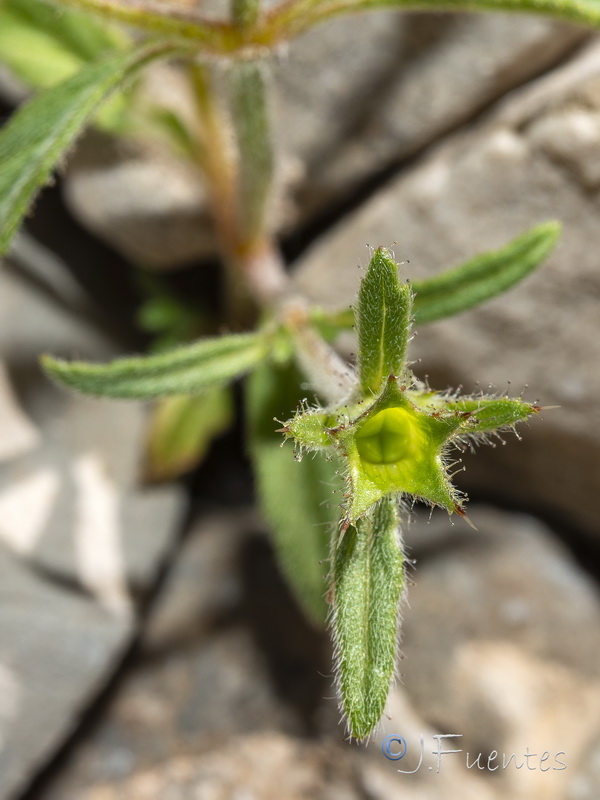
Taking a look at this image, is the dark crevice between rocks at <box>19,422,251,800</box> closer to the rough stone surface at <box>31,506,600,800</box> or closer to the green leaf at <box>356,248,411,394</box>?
the rough stone surface at <box>31,506,600,800</box>

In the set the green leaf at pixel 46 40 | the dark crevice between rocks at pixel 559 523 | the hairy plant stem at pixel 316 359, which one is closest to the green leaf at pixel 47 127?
the green leaf at pixel 46 40

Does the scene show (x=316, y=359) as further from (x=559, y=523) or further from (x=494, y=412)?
(x=559, y=523)

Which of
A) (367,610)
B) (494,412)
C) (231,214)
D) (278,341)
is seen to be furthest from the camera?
(231,214)

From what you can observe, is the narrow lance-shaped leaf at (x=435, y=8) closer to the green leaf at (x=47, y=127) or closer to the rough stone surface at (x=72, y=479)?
the green leaf at (x=47, y=127)

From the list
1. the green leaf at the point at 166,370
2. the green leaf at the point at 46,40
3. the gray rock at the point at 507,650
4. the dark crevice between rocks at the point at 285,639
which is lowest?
the gray rock at the point at 507,650

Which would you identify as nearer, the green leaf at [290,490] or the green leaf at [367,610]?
the green leaf at [367,610]

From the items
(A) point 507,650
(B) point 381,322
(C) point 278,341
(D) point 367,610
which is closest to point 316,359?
(C) point 278,341
